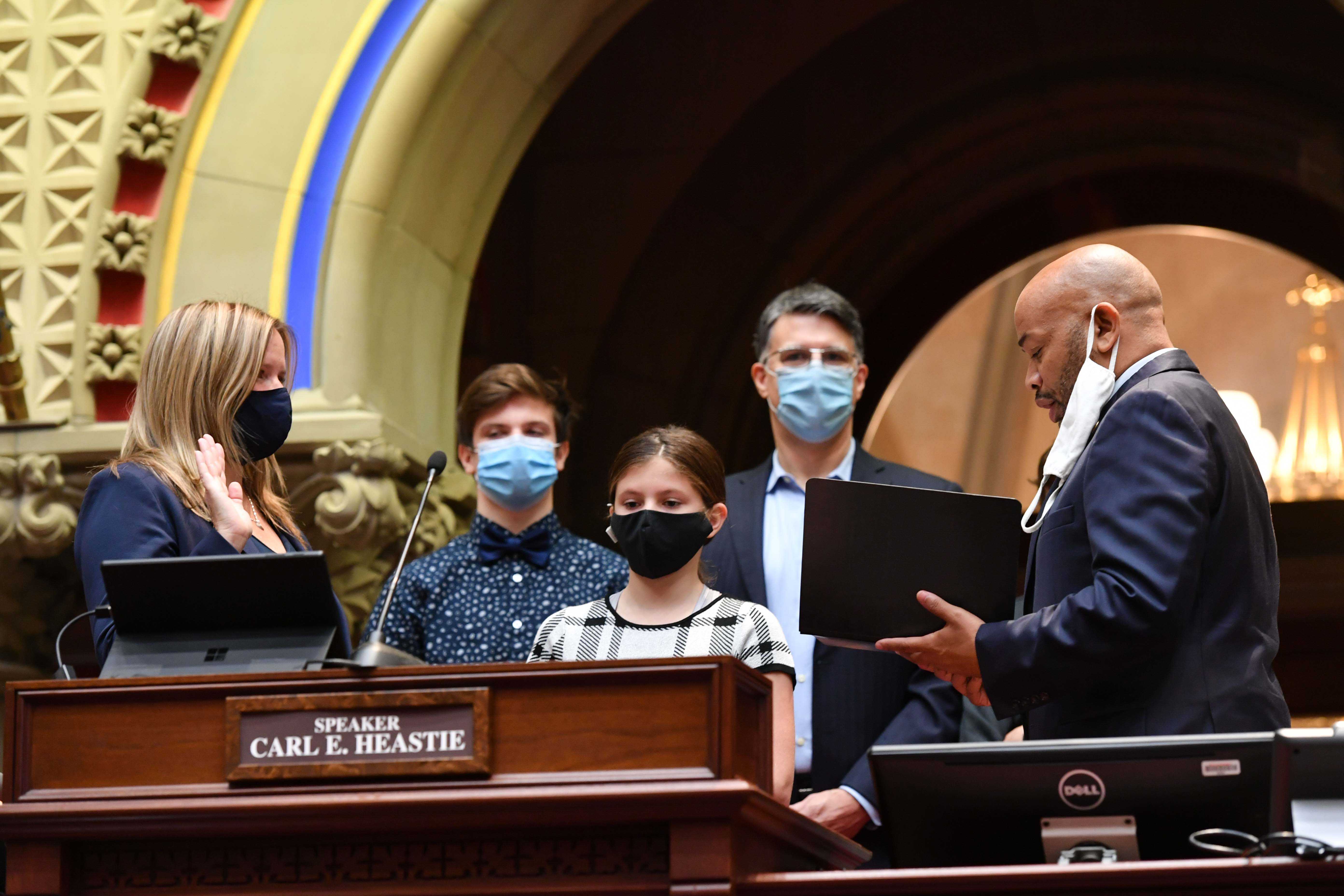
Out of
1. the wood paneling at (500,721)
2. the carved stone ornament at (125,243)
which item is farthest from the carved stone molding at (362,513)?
the wood paneling at (500,721)

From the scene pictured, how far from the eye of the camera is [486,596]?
12.5 feet

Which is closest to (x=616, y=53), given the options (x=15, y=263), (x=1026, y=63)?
(x=1026, y=63)

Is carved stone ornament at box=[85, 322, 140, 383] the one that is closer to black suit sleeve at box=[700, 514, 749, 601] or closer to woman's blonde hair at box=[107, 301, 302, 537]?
woman's blonde hair at box=[107, 301, 302, 537]

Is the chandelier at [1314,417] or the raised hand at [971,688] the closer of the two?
the raised hand at [971,688]

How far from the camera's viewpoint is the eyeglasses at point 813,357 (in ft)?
13.2

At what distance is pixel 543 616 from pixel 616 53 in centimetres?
378

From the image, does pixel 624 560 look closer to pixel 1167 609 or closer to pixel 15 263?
pixel 1167 609

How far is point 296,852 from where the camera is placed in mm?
2289

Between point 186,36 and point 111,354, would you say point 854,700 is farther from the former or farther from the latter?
point 186,36

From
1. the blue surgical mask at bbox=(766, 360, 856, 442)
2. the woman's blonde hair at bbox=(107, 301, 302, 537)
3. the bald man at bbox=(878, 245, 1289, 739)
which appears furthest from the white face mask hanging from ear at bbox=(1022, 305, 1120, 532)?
the woman's blonde hair at bbox=(107, 301, 302, 537)

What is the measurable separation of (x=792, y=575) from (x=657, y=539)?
0.66 meters

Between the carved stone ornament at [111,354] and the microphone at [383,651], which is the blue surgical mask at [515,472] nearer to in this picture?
the carved stone ornament at [111,354]

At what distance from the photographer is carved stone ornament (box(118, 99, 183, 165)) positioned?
15.9 feet

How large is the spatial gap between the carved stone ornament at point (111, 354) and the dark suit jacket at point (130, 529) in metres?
1.87
